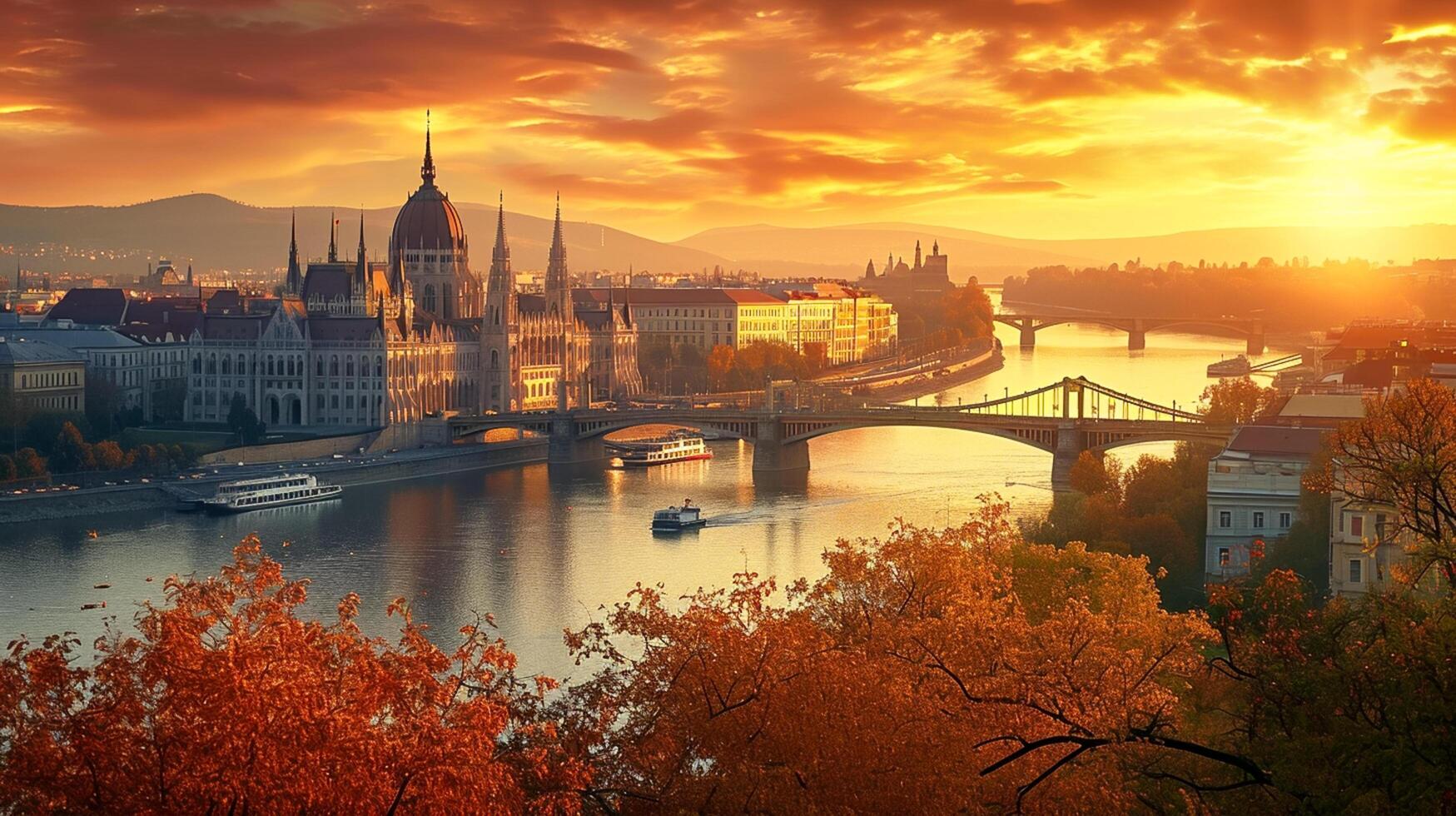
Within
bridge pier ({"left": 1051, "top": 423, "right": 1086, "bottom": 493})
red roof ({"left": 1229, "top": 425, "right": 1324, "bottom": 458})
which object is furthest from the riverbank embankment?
red roof ({"left": 1229, "top": 425, "right": 1324, "bottom": 458})

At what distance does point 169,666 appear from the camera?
711 cm

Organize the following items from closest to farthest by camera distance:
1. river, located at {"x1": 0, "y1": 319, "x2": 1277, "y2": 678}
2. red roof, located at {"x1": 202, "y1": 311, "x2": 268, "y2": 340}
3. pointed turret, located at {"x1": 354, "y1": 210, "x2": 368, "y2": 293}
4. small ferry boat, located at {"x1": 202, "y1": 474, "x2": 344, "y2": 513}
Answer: river, located at {"x1": 0, "y1": 319, "x2": 1277, "y2": 678}
small ferry boat, located at {"x1": 202, "y1": 474, "x2": 344, "y2": 513}
red roof, located at {"x1": 202, "y1": 311, "x2": 268, "y2": 340}
pointed turret, located at {"x1": 354, "y1": 210, "x2": 368, "y2": 293}

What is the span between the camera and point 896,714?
7.97 m

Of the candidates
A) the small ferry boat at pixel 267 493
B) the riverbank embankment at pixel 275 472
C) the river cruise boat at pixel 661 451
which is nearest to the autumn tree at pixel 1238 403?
the river cruise boat at pixel 661 451

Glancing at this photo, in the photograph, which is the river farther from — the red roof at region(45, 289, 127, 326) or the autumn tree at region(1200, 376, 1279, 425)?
the red roof at region(45, 289, 127, 326)

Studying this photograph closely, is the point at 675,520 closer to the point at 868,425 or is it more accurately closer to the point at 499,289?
the point at 868,425

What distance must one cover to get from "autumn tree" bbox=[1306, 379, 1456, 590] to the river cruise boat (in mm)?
31032

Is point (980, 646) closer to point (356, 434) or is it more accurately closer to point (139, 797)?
point (139, 797)

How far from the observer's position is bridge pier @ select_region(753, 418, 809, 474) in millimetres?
37938

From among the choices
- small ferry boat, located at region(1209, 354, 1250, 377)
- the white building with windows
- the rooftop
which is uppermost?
the rooftop

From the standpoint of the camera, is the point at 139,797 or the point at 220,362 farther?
the point at 220,362

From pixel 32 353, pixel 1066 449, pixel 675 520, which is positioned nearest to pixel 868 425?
pixel 1066 449

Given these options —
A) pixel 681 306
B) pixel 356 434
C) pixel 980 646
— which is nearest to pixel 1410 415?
pixel 980 646

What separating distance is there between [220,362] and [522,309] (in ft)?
29.9
